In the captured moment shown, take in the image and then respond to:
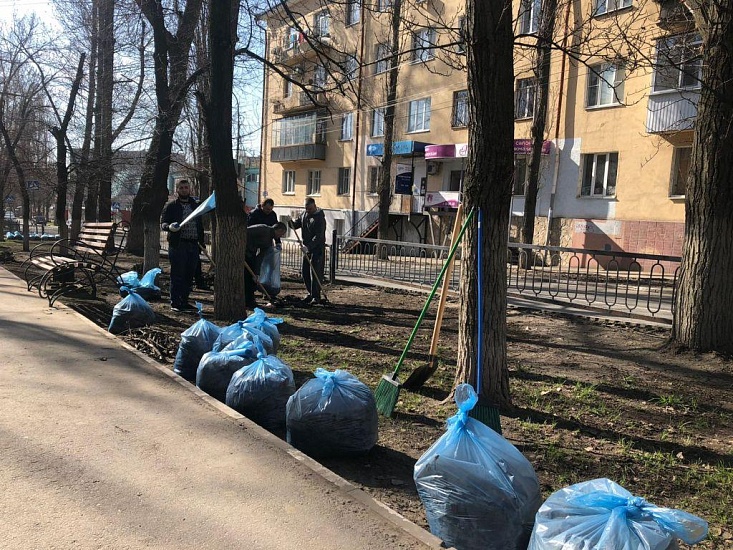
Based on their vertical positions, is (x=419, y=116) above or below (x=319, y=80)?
above

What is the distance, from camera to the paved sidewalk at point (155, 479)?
8.50 feet

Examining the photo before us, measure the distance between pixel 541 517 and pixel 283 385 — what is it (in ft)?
7.69

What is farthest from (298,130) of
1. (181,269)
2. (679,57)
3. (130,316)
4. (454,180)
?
(130,316)

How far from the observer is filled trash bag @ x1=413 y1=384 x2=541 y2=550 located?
2.58m

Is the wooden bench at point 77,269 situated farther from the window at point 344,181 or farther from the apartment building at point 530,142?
the window at point 344,181

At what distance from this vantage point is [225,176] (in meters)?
7.64

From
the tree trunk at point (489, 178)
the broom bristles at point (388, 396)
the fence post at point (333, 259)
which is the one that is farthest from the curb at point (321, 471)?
the fence post at point (333, 259)

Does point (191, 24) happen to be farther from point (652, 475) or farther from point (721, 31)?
point (652, 475)

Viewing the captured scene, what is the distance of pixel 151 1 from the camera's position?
37.4ft

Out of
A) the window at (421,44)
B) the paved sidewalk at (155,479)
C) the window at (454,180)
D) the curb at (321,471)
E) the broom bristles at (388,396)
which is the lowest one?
the paved sidewalk at (155,479)

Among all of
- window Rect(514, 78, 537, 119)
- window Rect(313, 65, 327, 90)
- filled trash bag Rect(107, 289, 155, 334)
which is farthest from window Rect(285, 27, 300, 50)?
window Rect(514, 78, 537, 119)

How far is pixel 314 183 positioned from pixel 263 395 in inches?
1180

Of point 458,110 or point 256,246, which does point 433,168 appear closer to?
point 458,110

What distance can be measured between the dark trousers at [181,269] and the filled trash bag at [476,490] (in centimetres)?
653
